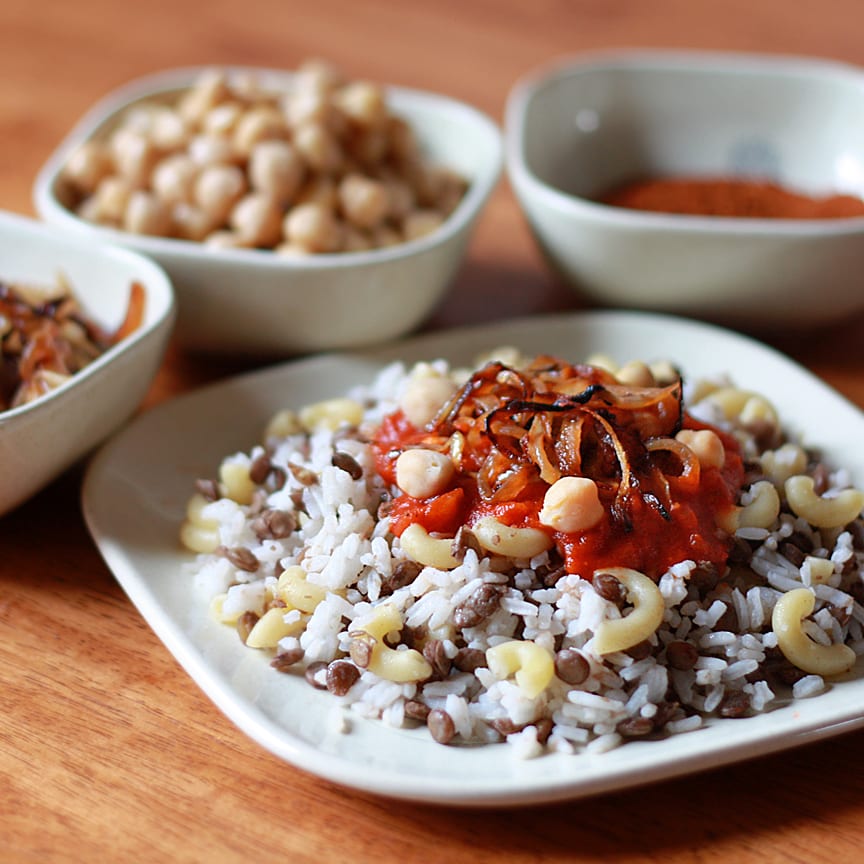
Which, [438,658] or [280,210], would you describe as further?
[280,210]

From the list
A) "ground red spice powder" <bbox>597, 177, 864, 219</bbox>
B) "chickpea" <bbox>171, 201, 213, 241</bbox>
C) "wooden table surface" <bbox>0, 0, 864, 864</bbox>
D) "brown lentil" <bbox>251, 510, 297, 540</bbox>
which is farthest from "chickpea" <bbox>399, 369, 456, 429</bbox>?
"ground red spice powder" <bbox>597, 177, 864, 219</bbox>

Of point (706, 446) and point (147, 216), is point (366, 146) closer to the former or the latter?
point (147, 216)

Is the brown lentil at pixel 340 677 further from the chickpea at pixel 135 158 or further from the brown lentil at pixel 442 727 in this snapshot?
the chickpea at pixel 135 158

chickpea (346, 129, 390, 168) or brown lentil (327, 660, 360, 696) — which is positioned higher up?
chickpea (346, 129, 390, 168)

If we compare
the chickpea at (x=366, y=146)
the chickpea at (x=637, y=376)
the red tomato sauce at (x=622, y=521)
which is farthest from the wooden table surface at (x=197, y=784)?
the chickpea at (x=637, y=376)

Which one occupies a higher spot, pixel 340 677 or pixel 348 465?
pixel 348 465

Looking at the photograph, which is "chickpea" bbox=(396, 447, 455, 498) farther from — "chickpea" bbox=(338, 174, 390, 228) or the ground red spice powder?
the ground red spice powder

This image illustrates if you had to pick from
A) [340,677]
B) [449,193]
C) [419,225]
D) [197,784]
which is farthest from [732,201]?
[197,784]
